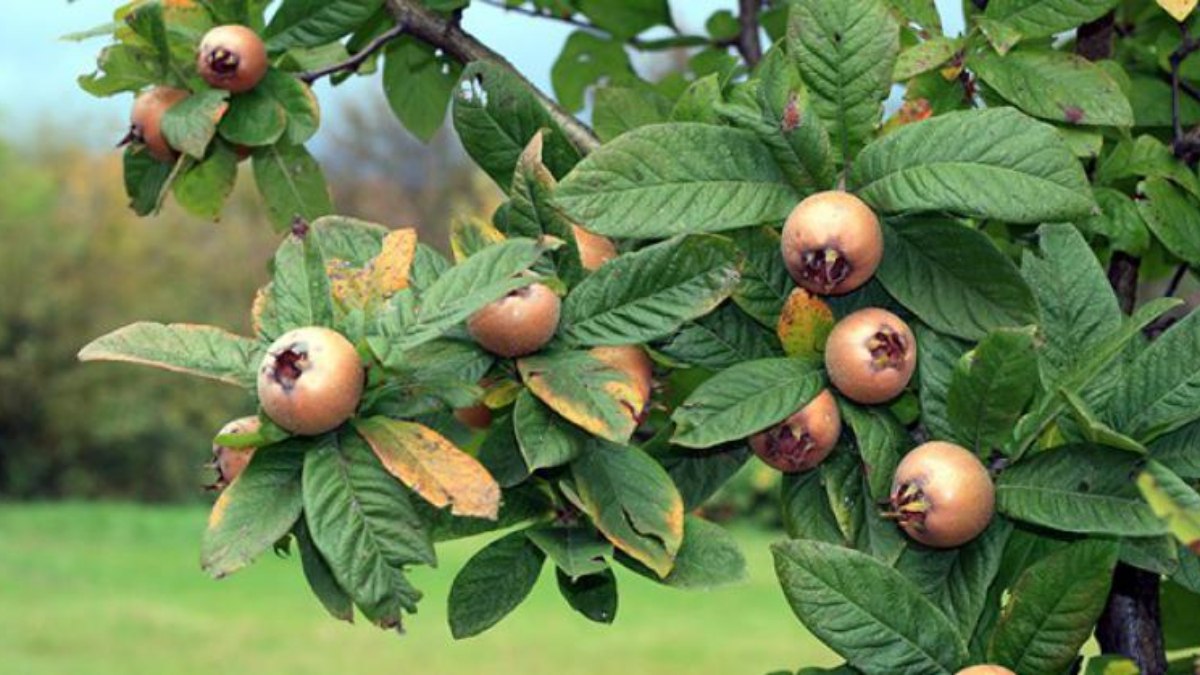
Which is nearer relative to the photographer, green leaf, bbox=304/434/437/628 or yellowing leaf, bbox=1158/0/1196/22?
green leaf, bbox=304/434/437/628

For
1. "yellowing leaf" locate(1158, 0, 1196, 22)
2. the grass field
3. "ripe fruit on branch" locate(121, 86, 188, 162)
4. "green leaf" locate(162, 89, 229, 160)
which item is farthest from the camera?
the grass field

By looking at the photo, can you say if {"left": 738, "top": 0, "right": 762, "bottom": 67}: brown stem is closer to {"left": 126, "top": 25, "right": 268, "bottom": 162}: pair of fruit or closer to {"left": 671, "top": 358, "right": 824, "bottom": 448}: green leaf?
{"left": 126, "top": 25, "right": 268, "bottom": 162}: pair of fruit

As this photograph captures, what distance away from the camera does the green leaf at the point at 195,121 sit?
1.55 m

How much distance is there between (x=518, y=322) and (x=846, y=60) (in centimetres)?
33

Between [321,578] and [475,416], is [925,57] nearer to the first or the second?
[475,416]

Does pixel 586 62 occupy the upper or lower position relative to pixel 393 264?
lower

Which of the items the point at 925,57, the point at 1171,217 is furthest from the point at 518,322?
the point at 1171,217

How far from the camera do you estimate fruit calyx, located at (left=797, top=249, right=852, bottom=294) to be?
1145mm


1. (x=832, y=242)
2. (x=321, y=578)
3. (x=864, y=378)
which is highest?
(x=832, y=242)

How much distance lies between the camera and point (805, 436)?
1.20m

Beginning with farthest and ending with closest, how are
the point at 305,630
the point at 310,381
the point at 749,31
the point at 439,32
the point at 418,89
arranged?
the point at 305,630
the point at 749,31
the point at 418,89
the point at 439,32
the point at 310,381

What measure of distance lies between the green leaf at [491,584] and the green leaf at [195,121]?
1.81 ft

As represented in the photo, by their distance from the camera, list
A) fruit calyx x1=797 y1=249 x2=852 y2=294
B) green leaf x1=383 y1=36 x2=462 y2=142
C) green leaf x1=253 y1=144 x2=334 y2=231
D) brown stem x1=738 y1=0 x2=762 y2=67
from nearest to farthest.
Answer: fruit calyx x1=797 y1=249 x2=852 y2=294, green leaf x1=253 y1=144 x2=334 y2=231, green leaf x1=383 y1=36 x2=462 y2=142, brown stem x1=738 y1=0 x2=762 y2=67

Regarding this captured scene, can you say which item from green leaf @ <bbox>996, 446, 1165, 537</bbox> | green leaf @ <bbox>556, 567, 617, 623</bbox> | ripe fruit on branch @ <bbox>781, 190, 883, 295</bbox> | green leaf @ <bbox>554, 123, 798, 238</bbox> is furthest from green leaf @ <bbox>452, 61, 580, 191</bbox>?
green leaf @ <bbox>996, 446, 1165, 537</bbox>
